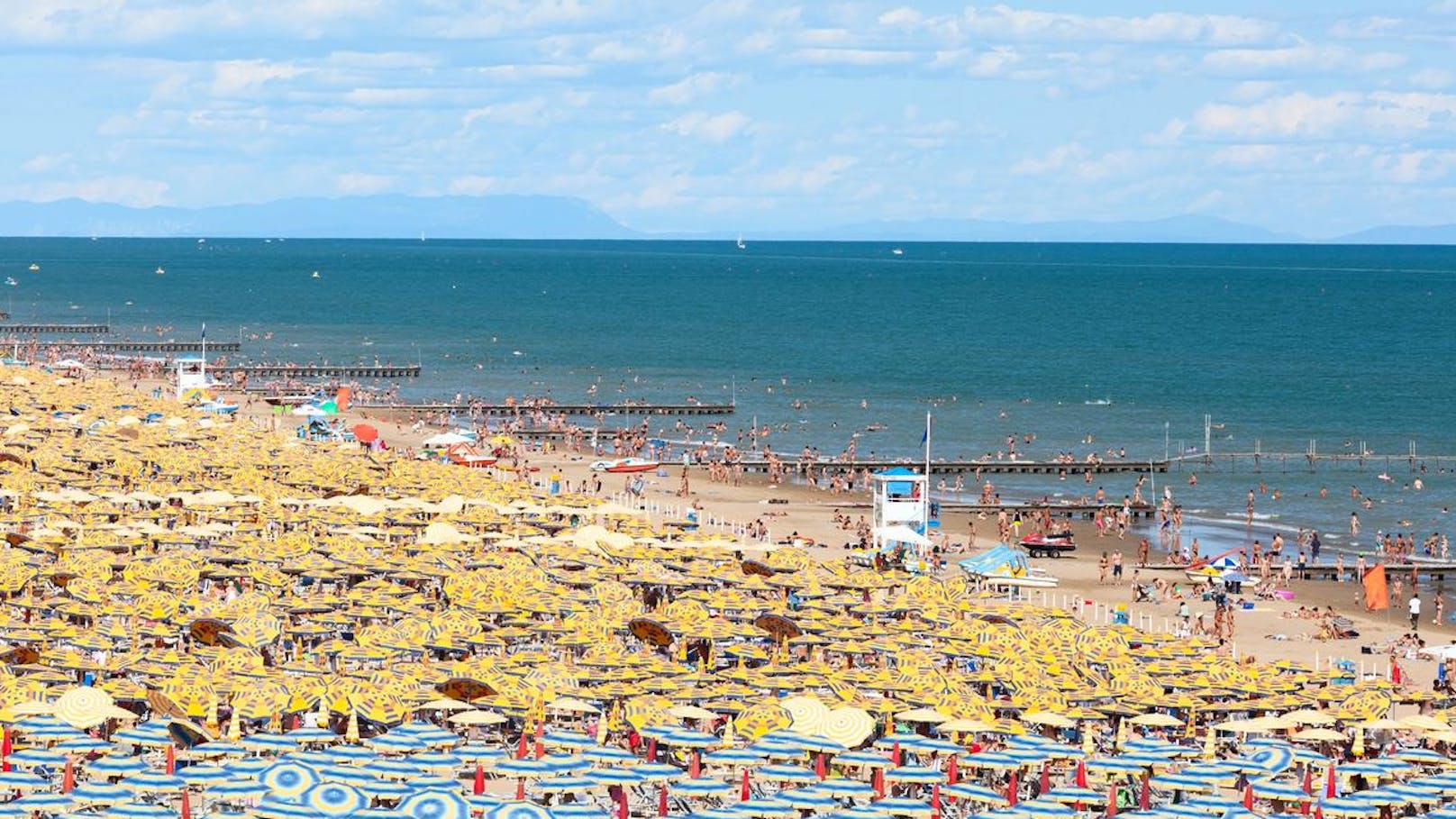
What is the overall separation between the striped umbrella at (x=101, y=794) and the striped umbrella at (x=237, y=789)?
1.04m

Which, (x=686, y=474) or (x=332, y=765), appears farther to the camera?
(x=686, y=474)

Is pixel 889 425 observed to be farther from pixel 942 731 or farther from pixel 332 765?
pixel 332 765

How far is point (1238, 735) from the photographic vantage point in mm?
35469

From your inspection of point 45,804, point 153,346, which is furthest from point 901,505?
point 153,346

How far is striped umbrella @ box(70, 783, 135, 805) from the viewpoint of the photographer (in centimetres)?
2681

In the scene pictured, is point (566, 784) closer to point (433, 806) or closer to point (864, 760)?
point (433, 806)

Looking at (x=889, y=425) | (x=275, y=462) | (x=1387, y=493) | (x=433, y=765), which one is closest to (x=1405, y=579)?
(x=1387, y=493)

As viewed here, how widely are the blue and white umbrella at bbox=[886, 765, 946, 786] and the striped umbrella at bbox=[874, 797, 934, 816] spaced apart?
939mm

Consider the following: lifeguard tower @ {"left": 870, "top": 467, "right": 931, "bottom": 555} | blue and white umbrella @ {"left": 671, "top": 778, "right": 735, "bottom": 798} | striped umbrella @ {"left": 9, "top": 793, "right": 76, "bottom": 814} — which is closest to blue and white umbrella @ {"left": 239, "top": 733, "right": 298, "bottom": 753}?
striped umbrella @ {"left": 9, "top": 793, "right": 76, "bottom": 814}

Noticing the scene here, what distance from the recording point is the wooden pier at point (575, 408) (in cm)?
10788

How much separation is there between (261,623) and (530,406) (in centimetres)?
7063

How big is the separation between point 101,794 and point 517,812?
5345 millimetres

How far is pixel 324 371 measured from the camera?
12900 centimetres

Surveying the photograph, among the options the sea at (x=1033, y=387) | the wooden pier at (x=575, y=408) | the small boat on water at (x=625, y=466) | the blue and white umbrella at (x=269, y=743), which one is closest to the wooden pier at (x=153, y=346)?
the sea at (x=1033, y=387)
